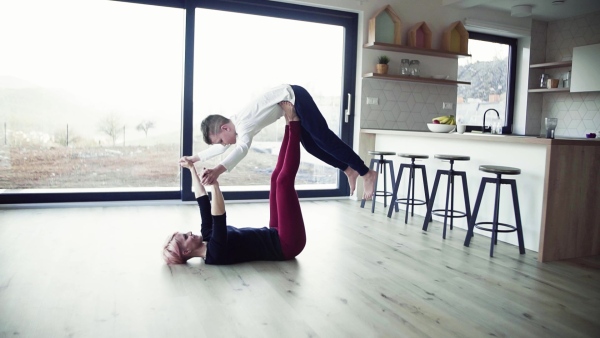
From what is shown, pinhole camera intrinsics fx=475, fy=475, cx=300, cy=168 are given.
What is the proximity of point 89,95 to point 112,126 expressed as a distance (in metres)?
0.37

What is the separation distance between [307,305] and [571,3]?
547cm

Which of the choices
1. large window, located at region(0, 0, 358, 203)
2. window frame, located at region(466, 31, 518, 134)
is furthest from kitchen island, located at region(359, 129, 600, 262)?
window frame, located at region(466, 31, 518, 134)

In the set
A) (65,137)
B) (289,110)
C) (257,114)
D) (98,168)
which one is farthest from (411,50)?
(65,137)

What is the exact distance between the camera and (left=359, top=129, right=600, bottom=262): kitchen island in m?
3.33

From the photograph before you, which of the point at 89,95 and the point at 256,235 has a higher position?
the point at 89,95

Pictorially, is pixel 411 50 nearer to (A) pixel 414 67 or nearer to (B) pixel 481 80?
(A) pixel 414 67

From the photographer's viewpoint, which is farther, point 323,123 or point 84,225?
point 84,225

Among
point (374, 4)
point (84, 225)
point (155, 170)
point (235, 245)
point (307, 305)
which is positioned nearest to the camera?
point (307, 305)

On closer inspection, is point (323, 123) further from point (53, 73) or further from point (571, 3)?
point (571, 3)

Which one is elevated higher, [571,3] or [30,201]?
[571,3]

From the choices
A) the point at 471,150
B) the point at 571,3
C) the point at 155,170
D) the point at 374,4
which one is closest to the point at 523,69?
the point at 571,3

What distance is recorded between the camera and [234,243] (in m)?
2.97

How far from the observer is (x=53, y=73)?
15.3 feet

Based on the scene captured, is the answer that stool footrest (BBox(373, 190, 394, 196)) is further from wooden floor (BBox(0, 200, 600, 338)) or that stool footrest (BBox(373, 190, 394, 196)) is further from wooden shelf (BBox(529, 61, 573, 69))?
wooden shelf (BBox(529, 61, 573, 69))
